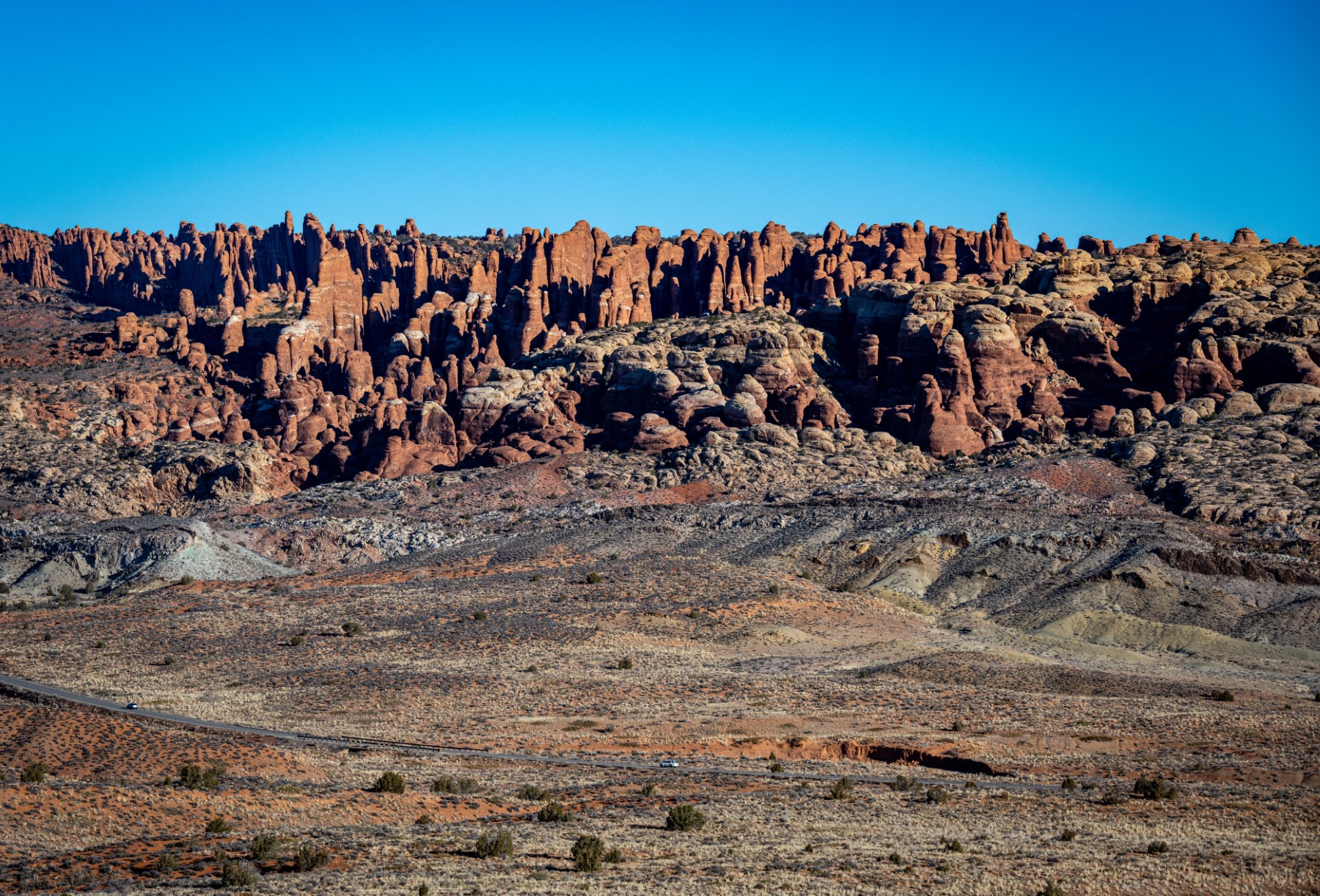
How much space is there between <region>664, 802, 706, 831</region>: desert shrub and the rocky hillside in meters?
77.6

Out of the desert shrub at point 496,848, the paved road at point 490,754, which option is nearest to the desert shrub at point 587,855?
the desert shrub at point 496,848

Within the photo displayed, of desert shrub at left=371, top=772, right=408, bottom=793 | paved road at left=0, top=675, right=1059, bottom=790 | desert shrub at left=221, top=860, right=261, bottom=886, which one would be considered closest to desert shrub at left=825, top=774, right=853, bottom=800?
paved road at left=0, top=675, right=1059, bottom=790

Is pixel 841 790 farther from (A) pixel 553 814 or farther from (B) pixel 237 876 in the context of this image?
(B) pixel 237 876

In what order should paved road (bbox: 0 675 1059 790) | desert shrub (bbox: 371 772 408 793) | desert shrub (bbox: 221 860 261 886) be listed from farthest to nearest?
paved road (bbox: 0 675 1059 790) < desert shrub (bbox: 371 772 408 793) < desert shrub (bbox: 221 860 261 886)

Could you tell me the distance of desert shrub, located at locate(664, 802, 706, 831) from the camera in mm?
31188

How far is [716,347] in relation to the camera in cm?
14000

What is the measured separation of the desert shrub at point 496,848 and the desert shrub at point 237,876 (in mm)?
5017

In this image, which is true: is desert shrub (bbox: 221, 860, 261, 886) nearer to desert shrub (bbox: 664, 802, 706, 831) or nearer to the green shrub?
desert shrub (bbox: 664, 802, 706, 831)

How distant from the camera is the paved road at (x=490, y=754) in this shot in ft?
133

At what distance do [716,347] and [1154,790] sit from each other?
350 ft

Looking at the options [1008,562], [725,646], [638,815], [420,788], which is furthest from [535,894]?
[1008,562]

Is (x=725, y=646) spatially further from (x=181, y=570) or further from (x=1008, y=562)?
(x=181, y=570)

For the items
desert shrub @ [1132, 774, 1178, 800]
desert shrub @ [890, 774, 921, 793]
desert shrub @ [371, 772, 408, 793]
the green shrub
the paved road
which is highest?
desert shrub @ [1132, 774, 1178, 800]

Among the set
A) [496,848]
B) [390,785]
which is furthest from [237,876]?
[390,785]
